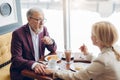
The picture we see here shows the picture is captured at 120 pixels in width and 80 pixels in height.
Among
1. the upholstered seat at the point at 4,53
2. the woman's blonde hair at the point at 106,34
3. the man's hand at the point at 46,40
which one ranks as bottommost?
the upholstered seat at the point at 4,53

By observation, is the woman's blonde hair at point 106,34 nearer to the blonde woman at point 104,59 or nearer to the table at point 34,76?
the blonde woman at point 104,59

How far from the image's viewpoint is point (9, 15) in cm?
292

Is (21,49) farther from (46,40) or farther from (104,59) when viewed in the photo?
(104,59)

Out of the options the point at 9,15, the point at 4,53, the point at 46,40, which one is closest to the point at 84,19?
the point at 9,15

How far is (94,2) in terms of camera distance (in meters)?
3.04

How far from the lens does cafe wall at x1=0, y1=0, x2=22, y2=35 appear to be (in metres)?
2.79

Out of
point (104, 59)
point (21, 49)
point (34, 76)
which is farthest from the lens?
point (21, 49)

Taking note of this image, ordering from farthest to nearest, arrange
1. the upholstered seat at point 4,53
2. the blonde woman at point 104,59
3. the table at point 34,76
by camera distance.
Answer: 1. the upholstered seat at point 4,53
2. the table at point 34,76
3. the blonde woman at point 104,59

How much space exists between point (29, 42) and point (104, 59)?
0.96m

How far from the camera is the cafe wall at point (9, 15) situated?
9.16 feet

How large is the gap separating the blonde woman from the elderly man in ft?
2.31

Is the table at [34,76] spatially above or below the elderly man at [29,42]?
below

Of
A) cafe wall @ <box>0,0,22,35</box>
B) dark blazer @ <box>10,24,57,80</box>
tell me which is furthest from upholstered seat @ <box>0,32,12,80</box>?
dark blazer @ <box>10,24,57,80</box>

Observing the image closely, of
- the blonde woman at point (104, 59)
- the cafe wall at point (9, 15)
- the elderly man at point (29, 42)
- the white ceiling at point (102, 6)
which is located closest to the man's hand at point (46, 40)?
the elderly man at point (29, 42)
